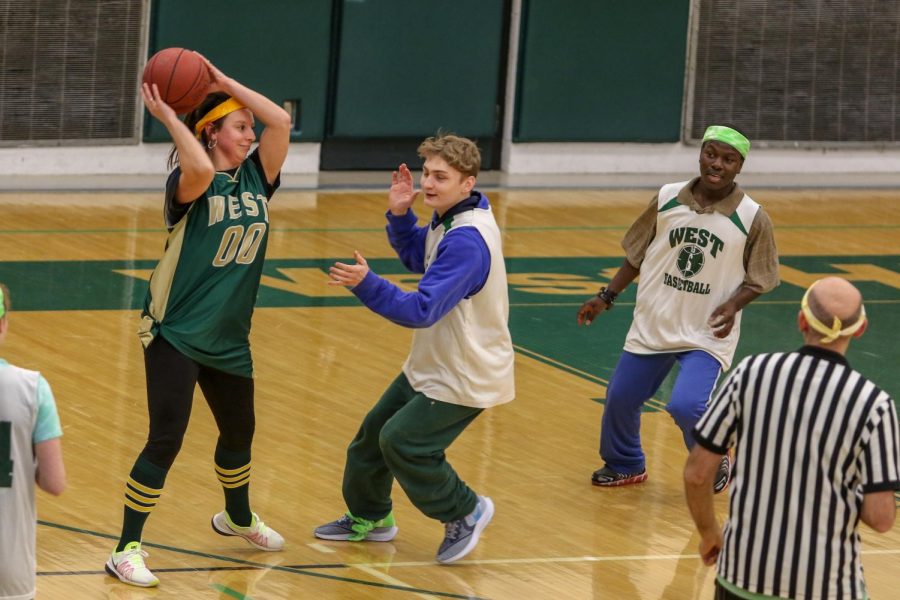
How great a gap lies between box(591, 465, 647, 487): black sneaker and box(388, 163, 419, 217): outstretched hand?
1.97m

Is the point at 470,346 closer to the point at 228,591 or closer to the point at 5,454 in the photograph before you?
the point at 228,591

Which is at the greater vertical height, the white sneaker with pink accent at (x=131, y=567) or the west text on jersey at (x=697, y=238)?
the west text on jersey at (x=697, y=238)

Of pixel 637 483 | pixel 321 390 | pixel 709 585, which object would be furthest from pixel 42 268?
pixel 709 585

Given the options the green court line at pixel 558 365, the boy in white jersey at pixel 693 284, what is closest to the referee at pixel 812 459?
the boy in white jersey at pixel 693 284

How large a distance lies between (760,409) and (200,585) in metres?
2.61

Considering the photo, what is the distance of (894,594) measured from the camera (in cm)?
706

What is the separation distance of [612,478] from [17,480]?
4.10m

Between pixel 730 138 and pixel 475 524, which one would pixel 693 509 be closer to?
pixel 475 524

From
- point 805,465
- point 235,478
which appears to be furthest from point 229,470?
point 805,465

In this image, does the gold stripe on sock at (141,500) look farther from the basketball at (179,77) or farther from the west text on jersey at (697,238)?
the west text on jersey at (697,238)

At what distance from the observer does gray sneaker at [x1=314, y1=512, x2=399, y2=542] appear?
7.28 metres

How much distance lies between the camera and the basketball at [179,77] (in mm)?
6613

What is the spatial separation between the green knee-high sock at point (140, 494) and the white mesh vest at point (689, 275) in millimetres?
2649

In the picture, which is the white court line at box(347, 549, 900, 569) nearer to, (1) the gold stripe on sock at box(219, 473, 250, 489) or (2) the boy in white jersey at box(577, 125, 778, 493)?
(1) the gold stripe on sock at box(219, 473, 250, 489)
